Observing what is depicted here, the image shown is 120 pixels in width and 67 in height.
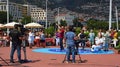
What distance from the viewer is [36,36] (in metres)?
31.2

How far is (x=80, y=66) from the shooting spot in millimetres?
15164

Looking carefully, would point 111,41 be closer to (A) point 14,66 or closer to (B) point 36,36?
(B) point 36,36

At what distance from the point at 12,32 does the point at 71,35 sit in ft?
9.15

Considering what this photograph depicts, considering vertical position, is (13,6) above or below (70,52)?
above

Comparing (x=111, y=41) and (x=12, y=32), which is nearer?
(x=12, y=32)

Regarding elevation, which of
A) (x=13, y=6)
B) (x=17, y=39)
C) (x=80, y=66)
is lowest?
(x=80, y=66)

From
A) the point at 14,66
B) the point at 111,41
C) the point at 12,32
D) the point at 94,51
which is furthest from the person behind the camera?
the point at 111,41

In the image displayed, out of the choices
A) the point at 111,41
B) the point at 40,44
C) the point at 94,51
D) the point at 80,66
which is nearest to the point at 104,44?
the point at 94,51

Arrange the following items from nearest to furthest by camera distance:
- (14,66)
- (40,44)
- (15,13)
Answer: (14,66) → (40,44) → (15,13)

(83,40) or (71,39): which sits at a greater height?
(71,39)

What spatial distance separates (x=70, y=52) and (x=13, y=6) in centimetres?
18538

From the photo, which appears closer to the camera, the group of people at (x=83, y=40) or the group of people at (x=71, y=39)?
the group of people at (x=71, y=39)

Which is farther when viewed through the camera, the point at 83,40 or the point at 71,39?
the point at 83,40

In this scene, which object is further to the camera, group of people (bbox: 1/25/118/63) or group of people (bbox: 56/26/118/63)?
group of people (bbox: 56/26/118/63)
